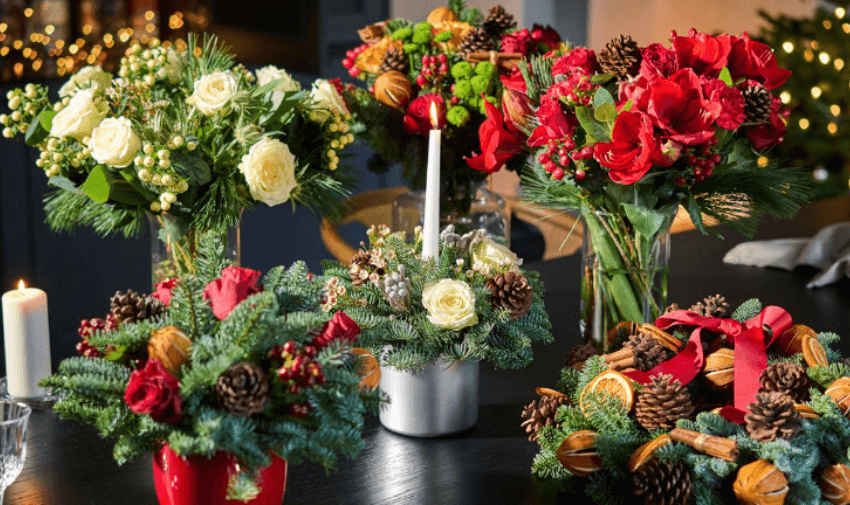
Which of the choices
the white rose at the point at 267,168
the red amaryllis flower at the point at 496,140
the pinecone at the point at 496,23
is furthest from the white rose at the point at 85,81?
the pinecone at the point at 496,23

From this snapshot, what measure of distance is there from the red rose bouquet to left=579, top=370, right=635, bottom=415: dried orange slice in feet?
2.08

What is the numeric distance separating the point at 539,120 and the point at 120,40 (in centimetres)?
277

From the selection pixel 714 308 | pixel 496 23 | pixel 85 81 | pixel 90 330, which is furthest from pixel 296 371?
pixel 496 23

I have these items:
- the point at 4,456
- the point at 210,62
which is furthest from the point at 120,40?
the point at 4,456

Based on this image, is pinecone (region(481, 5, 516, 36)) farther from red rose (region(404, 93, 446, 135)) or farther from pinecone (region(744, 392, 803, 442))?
pinecone (region(744, 392, 803, 442))

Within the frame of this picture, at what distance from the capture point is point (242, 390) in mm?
662

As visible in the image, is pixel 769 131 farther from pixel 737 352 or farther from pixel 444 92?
pixel 444 92

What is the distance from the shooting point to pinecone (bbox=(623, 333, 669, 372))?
3.04 feet

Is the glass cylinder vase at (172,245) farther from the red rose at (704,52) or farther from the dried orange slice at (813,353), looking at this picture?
the dried orange slice at (813,353)

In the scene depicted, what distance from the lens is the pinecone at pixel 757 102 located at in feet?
3.59

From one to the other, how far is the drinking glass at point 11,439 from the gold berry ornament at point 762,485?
0.56m

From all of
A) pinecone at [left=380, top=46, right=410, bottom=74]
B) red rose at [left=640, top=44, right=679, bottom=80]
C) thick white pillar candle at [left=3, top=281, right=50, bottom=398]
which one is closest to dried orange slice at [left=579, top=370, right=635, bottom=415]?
red rose at [left=640, top=44, right=679, bottom=80]

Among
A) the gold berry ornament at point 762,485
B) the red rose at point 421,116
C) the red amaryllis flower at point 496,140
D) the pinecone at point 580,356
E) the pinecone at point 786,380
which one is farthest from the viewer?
the red rose at point 421,116

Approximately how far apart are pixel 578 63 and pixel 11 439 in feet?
2.26
